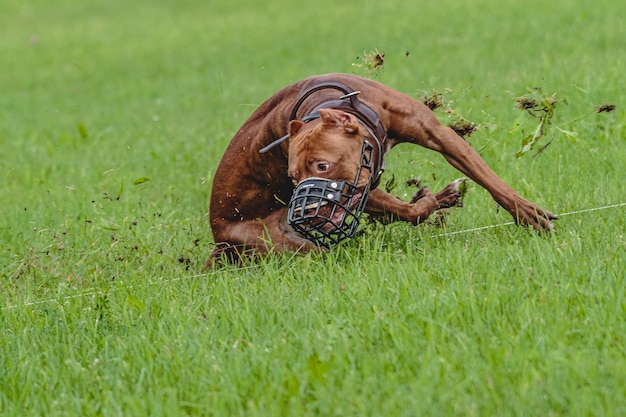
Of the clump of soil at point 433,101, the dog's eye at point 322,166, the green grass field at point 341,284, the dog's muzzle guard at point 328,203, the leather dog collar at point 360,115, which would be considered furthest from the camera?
the clump of soil at point 433,101

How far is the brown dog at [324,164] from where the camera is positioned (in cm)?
496

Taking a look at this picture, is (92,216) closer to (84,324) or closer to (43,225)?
(43,225)

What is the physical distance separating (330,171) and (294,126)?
360 millimetres

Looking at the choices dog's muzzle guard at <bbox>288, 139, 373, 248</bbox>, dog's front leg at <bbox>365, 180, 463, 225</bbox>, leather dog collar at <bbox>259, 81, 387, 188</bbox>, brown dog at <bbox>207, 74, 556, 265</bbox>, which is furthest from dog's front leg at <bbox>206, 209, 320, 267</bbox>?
dog's muzzle guard at <bbox>288, 139, 373, 248</bbox>

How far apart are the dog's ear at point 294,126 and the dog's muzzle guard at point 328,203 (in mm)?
351

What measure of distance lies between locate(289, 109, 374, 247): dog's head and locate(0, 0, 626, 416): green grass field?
28 cm

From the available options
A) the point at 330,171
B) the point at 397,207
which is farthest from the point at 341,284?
the point at 397,207

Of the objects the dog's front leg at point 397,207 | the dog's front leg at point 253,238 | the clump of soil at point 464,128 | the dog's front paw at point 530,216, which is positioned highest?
the clump of soil at point 464,128

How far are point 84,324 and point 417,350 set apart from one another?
1.89 meters

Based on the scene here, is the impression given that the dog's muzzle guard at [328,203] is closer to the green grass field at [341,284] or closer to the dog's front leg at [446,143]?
the green grass field at [341,284]

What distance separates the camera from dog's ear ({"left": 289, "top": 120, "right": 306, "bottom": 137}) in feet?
16.7

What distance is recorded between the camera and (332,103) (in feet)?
17.4

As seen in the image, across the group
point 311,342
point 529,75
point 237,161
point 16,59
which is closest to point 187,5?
point 16,59

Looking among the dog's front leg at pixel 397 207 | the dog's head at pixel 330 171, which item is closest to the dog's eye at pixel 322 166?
the dog's head at pixel 330 171
